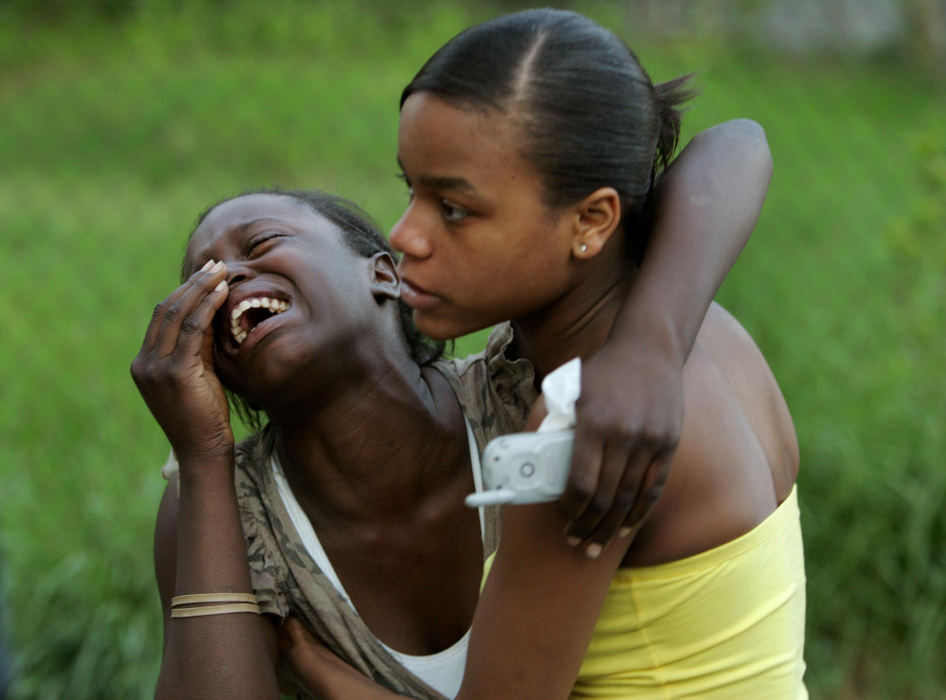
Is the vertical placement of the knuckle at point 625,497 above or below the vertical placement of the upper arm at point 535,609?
above

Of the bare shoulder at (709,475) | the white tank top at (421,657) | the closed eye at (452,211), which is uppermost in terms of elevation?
the closed eye at (452,211)

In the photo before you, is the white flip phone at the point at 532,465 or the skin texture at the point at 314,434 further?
the skin texture at the point at 314,434

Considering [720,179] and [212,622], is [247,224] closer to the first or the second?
[212,622]

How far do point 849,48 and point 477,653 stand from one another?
11.4 m

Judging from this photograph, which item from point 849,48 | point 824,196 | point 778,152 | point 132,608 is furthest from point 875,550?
point 849,48

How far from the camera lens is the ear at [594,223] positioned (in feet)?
6.04

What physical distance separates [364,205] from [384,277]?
4.12 m

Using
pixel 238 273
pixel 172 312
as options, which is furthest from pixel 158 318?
pixel 238 273

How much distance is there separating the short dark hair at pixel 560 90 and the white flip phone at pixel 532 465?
0.39 metres

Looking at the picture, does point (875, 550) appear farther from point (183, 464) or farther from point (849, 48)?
point (849, 48)

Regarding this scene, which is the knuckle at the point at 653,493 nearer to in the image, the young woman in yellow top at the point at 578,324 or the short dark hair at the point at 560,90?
the young woman in yellow top at the point at 578,324

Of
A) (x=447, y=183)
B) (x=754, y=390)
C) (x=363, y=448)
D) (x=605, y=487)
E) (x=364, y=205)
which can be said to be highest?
(x=447, y=183)

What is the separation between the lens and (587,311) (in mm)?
1980

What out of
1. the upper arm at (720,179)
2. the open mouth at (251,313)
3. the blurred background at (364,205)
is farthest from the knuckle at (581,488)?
the blurred background at (364,205)
